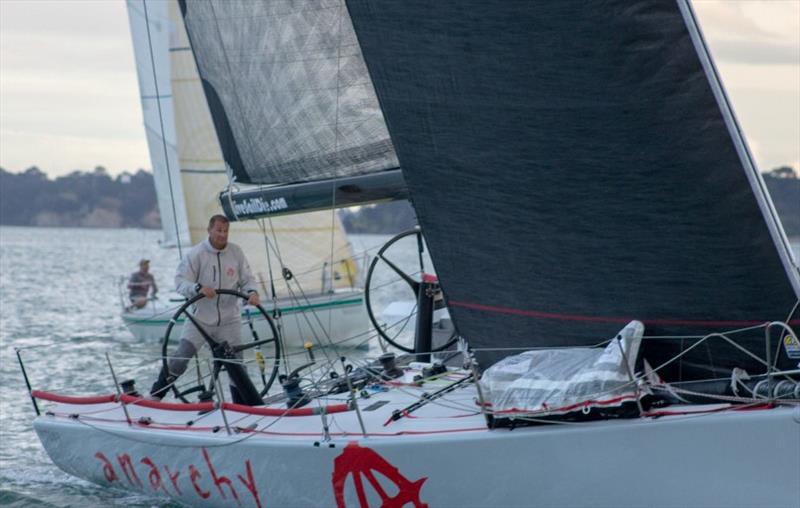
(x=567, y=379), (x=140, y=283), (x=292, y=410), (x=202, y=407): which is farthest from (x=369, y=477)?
(x=140, y=283)

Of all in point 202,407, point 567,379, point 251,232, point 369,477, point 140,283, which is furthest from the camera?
point 140,283

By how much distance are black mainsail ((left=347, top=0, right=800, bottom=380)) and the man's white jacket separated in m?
1.81

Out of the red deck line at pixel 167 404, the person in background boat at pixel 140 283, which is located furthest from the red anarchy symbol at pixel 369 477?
the person in background boat at pixel 140 283

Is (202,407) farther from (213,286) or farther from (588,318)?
(588,318)

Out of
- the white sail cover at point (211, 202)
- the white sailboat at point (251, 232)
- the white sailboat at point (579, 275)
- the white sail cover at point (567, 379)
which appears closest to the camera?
the white sailboat at point (579, 275)

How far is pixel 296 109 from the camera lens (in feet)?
23.1

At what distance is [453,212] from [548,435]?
3.58 feet

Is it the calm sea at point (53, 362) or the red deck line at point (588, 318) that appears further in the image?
the calm sea at point (53, 362)

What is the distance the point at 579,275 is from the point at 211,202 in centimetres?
1133

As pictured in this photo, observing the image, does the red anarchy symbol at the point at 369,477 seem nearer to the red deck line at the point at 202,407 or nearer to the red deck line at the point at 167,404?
the red deck line at the point at 202,407

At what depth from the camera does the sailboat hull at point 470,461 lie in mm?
4203

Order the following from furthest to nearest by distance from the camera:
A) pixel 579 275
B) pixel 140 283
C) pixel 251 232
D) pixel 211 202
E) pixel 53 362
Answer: pixel 140 283, pixel 211 202, pixel 251 232, pixel 53 362, pixel 579 275

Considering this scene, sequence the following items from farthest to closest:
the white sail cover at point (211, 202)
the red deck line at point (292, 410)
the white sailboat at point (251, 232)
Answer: the white sail cover at point (211, 202) < the white sailboat at point (251, 232) < the red deck line at point (292, 410)

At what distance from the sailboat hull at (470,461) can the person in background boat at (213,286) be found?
1.49 feet
